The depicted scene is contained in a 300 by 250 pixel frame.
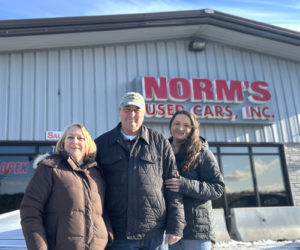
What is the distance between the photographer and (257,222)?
7.56 meters

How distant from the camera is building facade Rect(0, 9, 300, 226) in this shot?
7.73m

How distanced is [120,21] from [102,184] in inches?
250

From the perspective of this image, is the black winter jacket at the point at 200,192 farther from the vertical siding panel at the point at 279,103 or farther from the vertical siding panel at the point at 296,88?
the vertical siding panel at the point at 296,88

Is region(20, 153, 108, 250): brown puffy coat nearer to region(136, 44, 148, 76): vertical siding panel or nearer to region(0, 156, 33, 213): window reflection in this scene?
region(0, 156, 33, 213): window reflection

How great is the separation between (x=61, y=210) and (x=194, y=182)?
1.09m

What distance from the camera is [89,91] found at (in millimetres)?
8320

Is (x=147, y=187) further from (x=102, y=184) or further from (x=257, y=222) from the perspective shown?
(x=257, y=222)

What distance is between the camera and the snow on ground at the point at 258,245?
6.59 m

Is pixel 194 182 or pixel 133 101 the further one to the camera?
pixel 194 182

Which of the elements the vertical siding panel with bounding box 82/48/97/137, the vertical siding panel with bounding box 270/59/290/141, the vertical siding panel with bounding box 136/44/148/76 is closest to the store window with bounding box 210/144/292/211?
the vertical siding panel with bounding box 270/59/290/141

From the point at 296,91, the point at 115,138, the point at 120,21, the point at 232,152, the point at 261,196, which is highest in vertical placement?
the point at 120,21

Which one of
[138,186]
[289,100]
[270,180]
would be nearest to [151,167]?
[138,186]

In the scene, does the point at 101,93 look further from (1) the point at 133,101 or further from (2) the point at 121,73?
(1) the point at 133,101

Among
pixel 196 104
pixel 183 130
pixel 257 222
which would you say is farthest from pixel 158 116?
pixel 183 130
